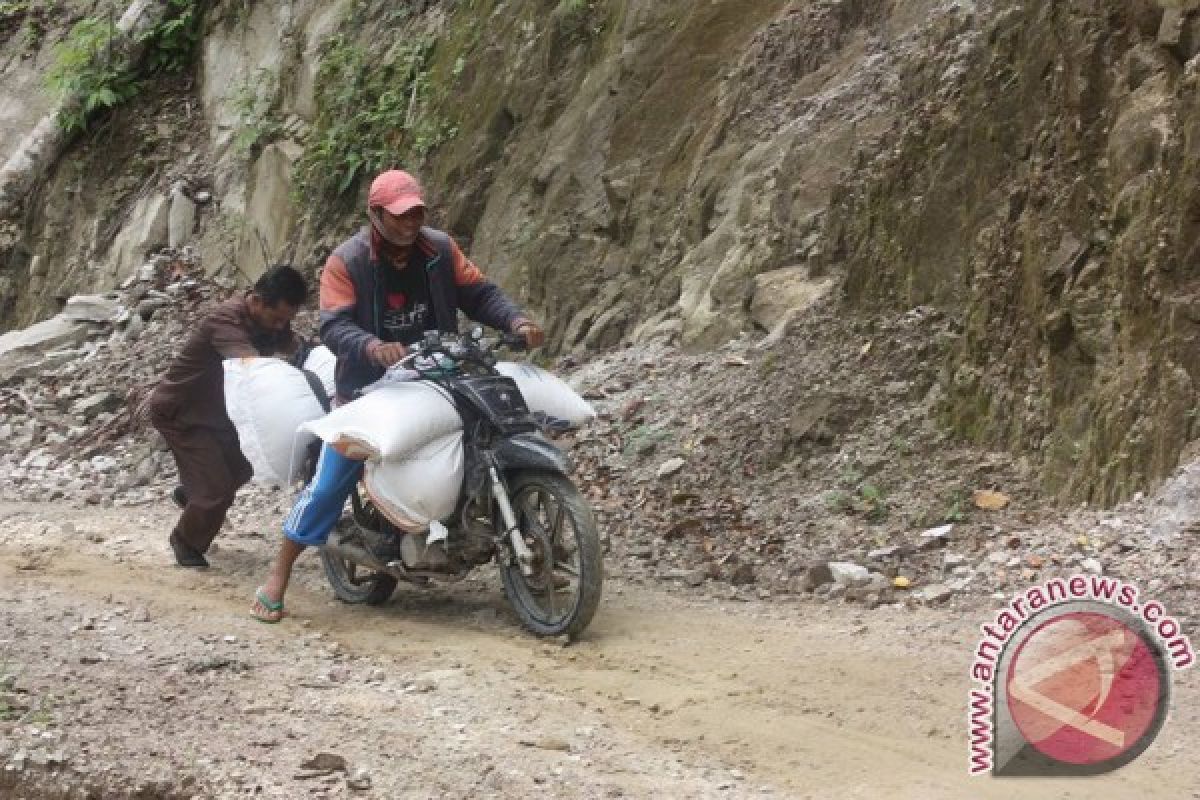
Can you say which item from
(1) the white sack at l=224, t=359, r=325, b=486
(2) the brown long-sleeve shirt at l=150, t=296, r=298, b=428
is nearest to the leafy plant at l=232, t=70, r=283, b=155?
(2) the brown long-sleeve shirt at l=150, t=296, r=298, b=428

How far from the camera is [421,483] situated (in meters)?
6.70

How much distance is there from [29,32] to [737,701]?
17.9 m

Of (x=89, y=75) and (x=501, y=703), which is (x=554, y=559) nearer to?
(x=501, y=703)

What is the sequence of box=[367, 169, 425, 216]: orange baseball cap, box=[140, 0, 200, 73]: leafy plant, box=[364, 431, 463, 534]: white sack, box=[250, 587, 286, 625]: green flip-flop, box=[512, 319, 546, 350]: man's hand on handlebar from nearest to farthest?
box=[364, 431, 463, 534]: white sack → box=[367, 169, 425, 216]: orange baseball cap → box=[512, 319, 546, 350]: man's hand on handlebar → box=[250, 587, 286, 625]: green flip-flop → box=[140, 0, 200, 73]: leafy plant

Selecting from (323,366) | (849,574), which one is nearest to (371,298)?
(323,366)

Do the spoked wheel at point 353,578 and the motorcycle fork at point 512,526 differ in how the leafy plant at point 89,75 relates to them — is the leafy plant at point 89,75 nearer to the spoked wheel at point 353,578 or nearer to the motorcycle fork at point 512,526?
the spoked wheel at point 353,578

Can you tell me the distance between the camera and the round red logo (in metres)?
4.86

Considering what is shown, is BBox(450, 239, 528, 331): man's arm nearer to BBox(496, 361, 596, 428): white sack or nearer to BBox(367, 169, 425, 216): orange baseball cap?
BBox(496, 361, 596, 428): white sack

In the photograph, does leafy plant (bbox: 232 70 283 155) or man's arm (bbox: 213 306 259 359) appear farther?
leafy plant (bbox: 232 70 283 155)

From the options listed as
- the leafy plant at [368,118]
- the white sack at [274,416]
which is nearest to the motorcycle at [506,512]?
the white sack at [274,416]

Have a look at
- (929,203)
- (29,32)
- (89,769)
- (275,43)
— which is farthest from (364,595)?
(29,32)

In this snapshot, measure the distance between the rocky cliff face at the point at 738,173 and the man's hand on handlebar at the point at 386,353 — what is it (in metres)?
2.89

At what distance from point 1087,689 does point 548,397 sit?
9.51ft

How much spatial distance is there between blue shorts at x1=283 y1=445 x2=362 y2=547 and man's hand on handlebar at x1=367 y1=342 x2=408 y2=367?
570 mm
